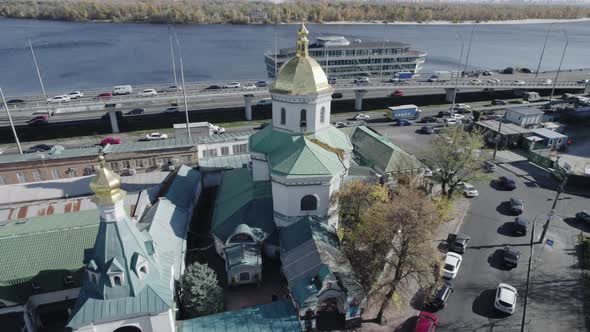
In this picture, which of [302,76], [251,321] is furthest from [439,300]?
[302,76]

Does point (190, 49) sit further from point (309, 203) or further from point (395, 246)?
point (395, 246)

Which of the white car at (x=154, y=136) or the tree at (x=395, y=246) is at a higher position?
the tree at (x=395, y=246)

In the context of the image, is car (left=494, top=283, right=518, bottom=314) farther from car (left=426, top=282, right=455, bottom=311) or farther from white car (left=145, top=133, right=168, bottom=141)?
white car (left=145, top=133, right=168, bottom=141)

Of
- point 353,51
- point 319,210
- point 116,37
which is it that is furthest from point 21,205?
point 116,37

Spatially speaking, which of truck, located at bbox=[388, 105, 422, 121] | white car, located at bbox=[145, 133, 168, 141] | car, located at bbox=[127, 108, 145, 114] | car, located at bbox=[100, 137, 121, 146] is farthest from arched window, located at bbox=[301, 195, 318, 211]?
car, located at bbox=[127, 108, 145, 114]

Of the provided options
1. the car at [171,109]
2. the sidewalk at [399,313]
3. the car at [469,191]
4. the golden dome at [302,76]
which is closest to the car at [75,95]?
the car at [171,109]

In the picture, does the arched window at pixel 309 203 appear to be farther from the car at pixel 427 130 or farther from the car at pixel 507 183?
the car at pixel 427 130

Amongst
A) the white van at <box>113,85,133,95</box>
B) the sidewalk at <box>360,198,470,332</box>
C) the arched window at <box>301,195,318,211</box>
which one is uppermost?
the arched window at <box>301,195,318,211</box>
